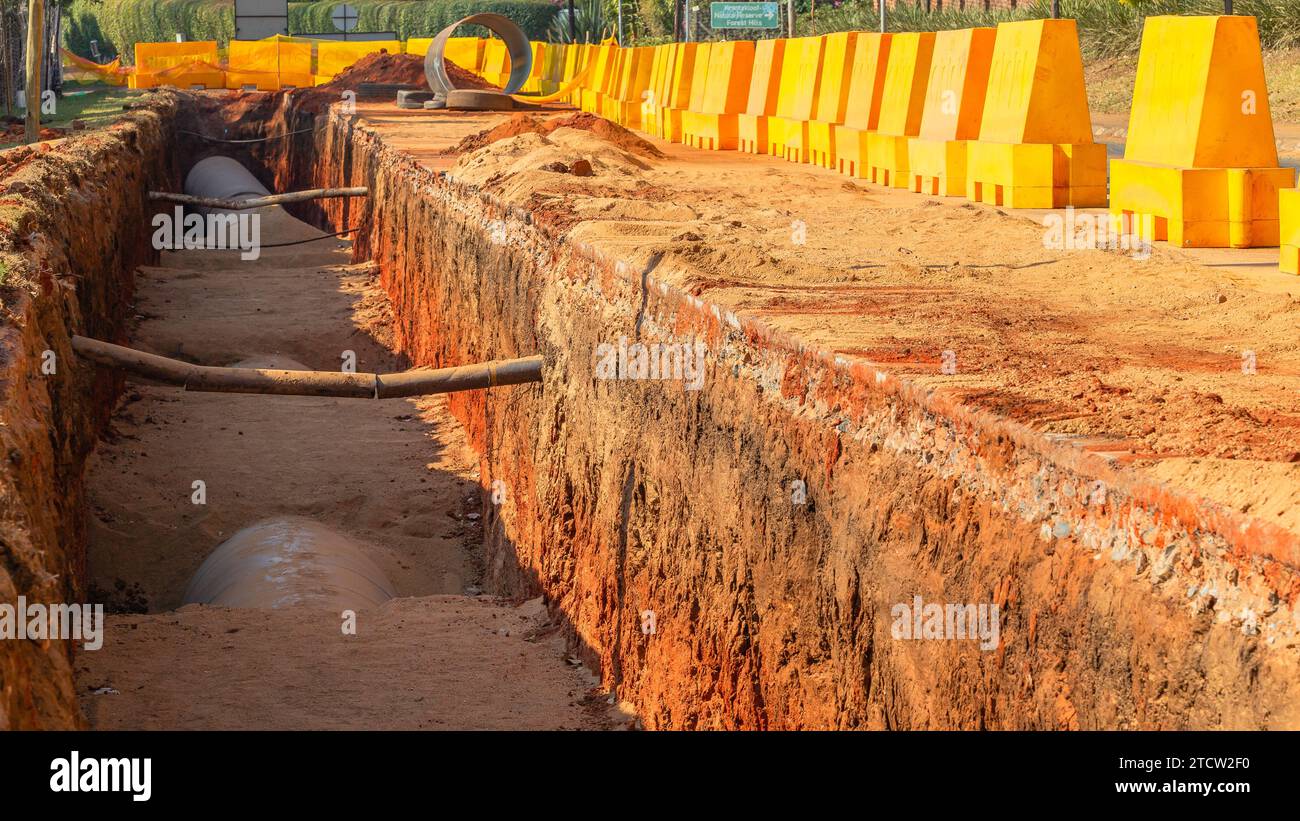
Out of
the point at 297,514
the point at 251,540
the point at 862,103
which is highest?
the point at 862,103

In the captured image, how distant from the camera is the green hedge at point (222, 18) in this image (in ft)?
204

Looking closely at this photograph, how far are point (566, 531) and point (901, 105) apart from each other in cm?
566

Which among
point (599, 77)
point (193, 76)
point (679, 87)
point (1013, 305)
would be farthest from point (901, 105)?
point (193, 76)

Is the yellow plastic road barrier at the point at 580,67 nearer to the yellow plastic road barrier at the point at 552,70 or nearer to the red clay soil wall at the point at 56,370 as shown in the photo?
the yellow plastic road barrier at the point at 552,70

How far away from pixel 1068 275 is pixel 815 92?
853 cm

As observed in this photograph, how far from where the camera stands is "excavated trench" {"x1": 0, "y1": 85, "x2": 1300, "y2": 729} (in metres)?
3.48

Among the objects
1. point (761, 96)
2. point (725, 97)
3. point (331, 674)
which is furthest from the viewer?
point (725, 97)

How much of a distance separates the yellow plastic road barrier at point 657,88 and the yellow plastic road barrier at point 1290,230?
13.5 metres

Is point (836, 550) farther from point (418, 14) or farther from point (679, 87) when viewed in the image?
point (418, 14)

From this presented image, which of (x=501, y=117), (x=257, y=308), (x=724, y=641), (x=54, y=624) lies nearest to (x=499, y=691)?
(x=724, y=641)

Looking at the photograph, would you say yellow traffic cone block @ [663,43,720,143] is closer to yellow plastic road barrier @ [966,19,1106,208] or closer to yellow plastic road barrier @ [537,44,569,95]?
yellow plastic road barrier @ [966,19,1106,208]

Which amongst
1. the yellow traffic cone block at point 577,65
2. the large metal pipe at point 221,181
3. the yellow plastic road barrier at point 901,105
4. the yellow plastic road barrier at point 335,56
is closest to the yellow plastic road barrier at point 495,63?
the yellow plastic road barrier at point 335,56

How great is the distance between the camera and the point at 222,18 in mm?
67062

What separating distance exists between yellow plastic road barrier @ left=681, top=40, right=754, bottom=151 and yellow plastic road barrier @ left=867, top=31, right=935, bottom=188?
4.62m
